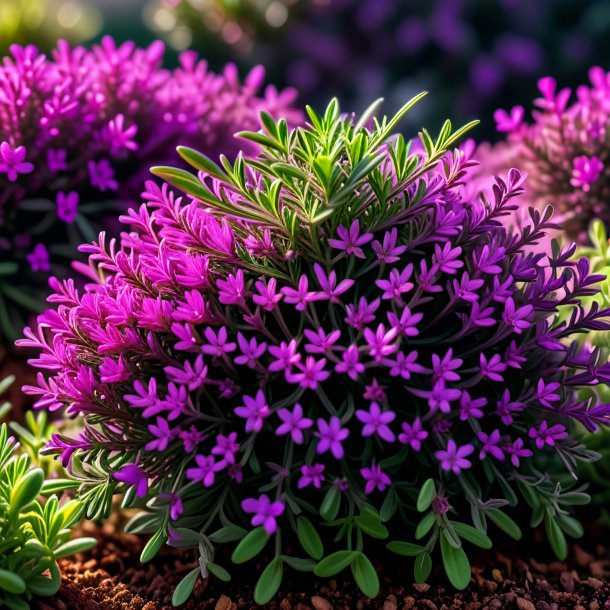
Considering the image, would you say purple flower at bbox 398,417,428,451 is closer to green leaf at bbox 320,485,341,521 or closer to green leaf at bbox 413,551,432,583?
green leaf at bbox 320,485,341,521

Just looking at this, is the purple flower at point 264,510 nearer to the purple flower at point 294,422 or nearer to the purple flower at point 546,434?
the purple flower at point 294,422

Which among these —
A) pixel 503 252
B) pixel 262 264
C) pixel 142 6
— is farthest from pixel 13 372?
pixel 142 6

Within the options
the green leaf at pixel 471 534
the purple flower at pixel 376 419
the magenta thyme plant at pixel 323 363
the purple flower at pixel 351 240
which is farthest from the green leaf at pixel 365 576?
the purple flower at pixel 351 240

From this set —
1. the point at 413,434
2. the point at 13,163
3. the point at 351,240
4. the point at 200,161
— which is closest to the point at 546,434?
the point at 413,434

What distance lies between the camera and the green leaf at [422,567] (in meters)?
2.02

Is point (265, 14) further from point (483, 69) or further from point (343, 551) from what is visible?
point (343, 551)

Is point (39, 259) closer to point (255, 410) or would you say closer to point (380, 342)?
point (255, 410)

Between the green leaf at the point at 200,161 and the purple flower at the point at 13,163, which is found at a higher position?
the purple flower at the point at 13,163

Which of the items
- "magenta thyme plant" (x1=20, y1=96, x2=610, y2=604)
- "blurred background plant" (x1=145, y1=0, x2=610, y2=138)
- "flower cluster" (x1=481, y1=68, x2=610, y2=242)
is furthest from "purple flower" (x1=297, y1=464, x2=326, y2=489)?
"blurred background plant" (x1=145, y1=0, x2=610, y2=138)

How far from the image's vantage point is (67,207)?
310 cm

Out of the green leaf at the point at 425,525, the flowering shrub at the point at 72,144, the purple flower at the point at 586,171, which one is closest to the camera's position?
the green leaf at the point at 425,525

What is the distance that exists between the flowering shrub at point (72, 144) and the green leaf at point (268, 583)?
162cm

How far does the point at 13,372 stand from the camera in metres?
3.28

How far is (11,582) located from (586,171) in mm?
2568
